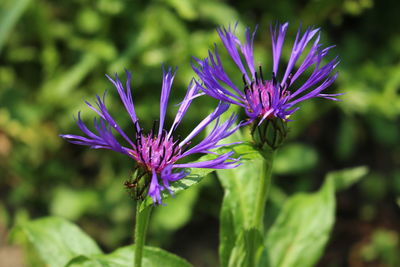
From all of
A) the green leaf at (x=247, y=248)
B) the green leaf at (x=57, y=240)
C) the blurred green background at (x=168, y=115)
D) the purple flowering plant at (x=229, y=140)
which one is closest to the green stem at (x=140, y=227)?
the purple flowering plant at (x=229, y=140)

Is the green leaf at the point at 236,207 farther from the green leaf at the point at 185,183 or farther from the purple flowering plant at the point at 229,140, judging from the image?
the green leaf at the point at 185,183

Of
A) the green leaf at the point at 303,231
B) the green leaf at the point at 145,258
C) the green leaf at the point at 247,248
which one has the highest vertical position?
the green leaf at the point at 303,231

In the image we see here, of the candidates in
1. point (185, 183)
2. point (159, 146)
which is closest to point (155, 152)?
point (159, 146)

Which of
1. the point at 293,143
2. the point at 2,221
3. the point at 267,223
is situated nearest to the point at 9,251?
the point at 2,221

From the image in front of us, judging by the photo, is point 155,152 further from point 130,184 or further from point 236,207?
point 236,207

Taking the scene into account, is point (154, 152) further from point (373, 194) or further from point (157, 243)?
point (373, 194)
